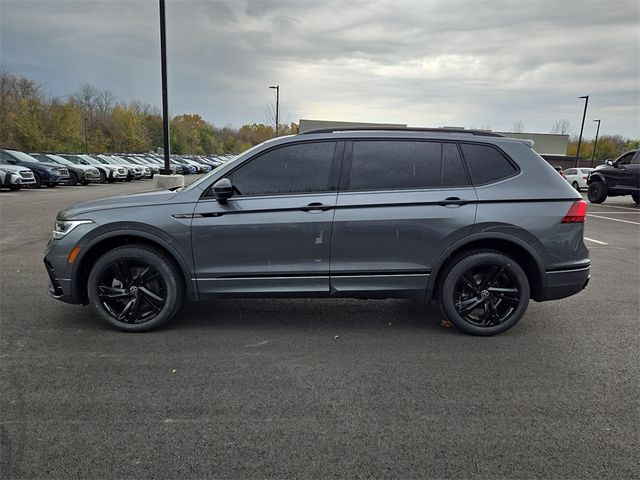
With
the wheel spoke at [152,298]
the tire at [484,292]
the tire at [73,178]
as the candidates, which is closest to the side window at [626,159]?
the tire at [484,292]

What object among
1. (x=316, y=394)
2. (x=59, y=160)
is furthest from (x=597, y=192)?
(x=59, y=160)

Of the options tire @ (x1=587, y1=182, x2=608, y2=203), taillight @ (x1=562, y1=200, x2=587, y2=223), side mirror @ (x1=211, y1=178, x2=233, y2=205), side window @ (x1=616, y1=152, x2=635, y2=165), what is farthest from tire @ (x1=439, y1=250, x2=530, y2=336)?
tire @ (x1=587, y1=182, x2=608, y2=203)

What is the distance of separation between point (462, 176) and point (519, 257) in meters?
0.94

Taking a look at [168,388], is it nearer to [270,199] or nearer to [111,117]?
[270,199]

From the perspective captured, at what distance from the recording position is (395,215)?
4027 mm

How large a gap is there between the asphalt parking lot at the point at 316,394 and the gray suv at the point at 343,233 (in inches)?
16.4

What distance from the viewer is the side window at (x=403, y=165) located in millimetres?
4129

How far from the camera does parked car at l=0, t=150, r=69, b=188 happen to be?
20516mm

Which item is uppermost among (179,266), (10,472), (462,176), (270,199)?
(462,176)

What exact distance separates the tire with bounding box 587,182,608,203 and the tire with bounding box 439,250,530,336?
16624mm

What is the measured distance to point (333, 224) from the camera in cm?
401

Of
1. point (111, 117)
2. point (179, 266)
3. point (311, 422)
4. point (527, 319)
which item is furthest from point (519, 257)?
point (111, 117)

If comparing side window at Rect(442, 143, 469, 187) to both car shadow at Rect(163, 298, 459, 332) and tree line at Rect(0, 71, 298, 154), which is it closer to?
car shadow at Rect(163, 298, 459, 332)

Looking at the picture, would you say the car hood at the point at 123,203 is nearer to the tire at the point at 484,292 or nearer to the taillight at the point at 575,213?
the tire at the point at 484,292
